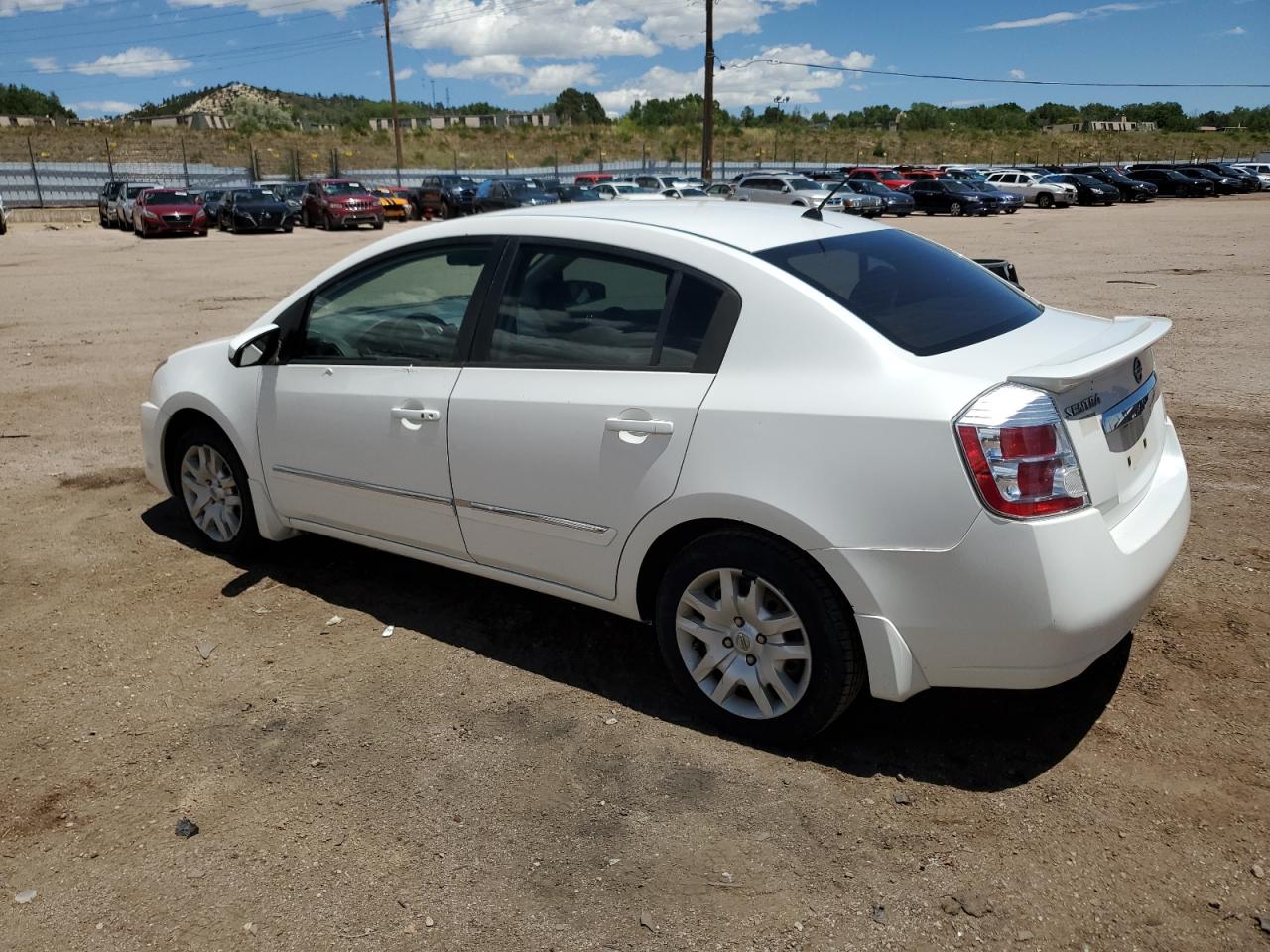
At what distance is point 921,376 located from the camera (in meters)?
2.95

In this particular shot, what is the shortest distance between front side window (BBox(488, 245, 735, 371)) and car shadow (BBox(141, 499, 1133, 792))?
3.83 feet

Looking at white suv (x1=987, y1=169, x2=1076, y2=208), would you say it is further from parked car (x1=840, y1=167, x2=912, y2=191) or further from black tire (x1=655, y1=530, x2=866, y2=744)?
black tire (x1=655, y1=530, x2=866, y2=744)

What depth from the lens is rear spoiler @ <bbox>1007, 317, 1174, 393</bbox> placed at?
2855 mm

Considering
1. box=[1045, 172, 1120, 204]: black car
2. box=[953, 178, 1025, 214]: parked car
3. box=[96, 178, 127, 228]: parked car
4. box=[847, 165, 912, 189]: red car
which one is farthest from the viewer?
box=[847, 165, 912, 189]: red car

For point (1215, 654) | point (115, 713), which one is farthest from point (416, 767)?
point (1215, 654)

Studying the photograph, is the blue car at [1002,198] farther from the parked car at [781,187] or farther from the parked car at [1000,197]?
the parked car at [781,187]

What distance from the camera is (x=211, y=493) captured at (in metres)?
5.00

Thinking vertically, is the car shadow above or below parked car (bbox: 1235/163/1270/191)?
below

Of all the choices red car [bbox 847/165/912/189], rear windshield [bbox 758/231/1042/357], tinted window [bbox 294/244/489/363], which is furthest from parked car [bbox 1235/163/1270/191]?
tinted window [bbox 294/244/489/363]

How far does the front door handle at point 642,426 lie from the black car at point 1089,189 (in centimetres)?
4750

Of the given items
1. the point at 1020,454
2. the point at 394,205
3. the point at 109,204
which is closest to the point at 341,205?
the point at 394,205

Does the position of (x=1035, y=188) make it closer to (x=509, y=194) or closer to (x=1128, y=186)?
(x=1128, y=186)

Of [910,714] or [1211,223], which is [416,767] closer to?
[910,714]

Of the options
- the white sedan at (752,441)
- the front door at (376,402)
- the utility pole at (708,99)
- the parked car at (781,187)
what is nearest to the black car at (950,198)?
the parked car at (781,187)
